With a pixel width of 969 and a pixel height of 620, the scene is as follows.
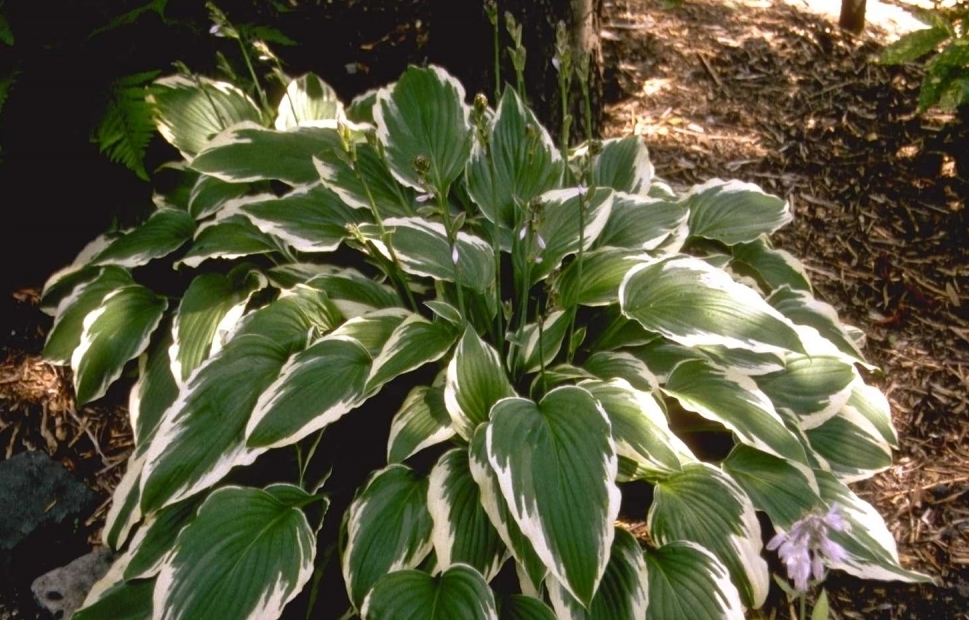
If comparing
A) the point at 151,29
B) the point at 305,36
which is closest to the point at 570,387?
the point at 151,29

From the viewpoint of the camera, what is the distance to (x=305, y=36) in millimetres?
3992

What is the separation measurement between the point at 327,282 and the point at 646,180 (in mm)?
1159

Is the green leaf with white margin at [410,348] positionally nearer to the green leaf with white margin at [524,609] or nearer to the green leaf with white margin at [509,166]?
the green leaf with white margin at [509,166]

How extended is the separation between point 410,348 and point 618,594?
2.62 feet

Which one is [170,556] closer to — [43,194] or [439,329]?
[439,329]

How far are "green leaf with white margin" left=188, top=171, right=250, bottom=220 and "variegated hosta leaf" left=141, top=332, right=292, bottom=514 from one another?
Result: 0.74 metres

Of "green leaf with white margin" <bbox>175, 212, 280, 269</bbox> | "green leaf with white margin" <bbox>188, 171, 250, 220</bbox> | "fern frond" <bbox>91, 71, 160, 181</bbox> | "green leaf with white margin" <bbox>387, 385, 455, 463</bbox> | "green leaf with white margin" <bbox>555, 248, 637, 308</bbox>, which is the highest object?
"fern frond" <bbox>91, 71, 160, 181</bbox>

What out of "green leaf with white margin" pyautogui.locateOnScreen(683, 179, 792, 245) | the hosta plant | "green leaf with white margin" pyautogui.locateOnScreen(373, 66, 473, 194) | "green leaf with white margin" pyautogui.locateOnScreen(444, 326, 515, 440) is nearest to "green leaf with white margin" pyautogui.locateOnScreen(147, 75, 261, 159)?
the hosta plant

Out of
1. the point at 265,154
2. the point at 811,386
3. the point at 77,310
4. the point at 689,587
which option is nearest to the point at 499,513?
the point at 689,587

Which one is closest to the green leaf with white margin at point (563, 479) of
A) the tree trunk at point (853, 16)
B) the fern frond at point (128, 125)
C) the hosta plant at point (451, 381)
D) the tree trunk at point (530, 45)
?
the hosta plant at point (451, 381)

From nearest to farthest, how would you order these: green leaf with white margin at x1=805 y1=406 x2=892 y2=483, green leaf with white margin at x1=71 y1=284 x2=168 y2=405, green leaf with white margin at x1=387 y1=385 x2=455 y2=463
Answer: green leaf with white margin at x1=387 y1=385 x2=455 y2=463, green leaf with white margin at x1=805 y1=406 x2=892 y2=483, green leaf with white margin at x1=71 y1=284 x2=168 y2=405

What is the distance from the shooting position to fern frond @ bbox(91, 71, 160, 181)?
2.70 m

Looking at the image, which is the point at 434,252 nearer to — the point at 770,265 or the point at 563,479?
the point at 563,479

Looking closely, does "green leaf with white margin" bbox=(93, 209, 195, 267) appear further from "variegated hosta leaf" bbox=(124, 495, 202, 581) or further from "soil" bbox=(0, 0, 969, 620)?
"variegated hosta leaf" bbox=(124, 495, 202, 581)
